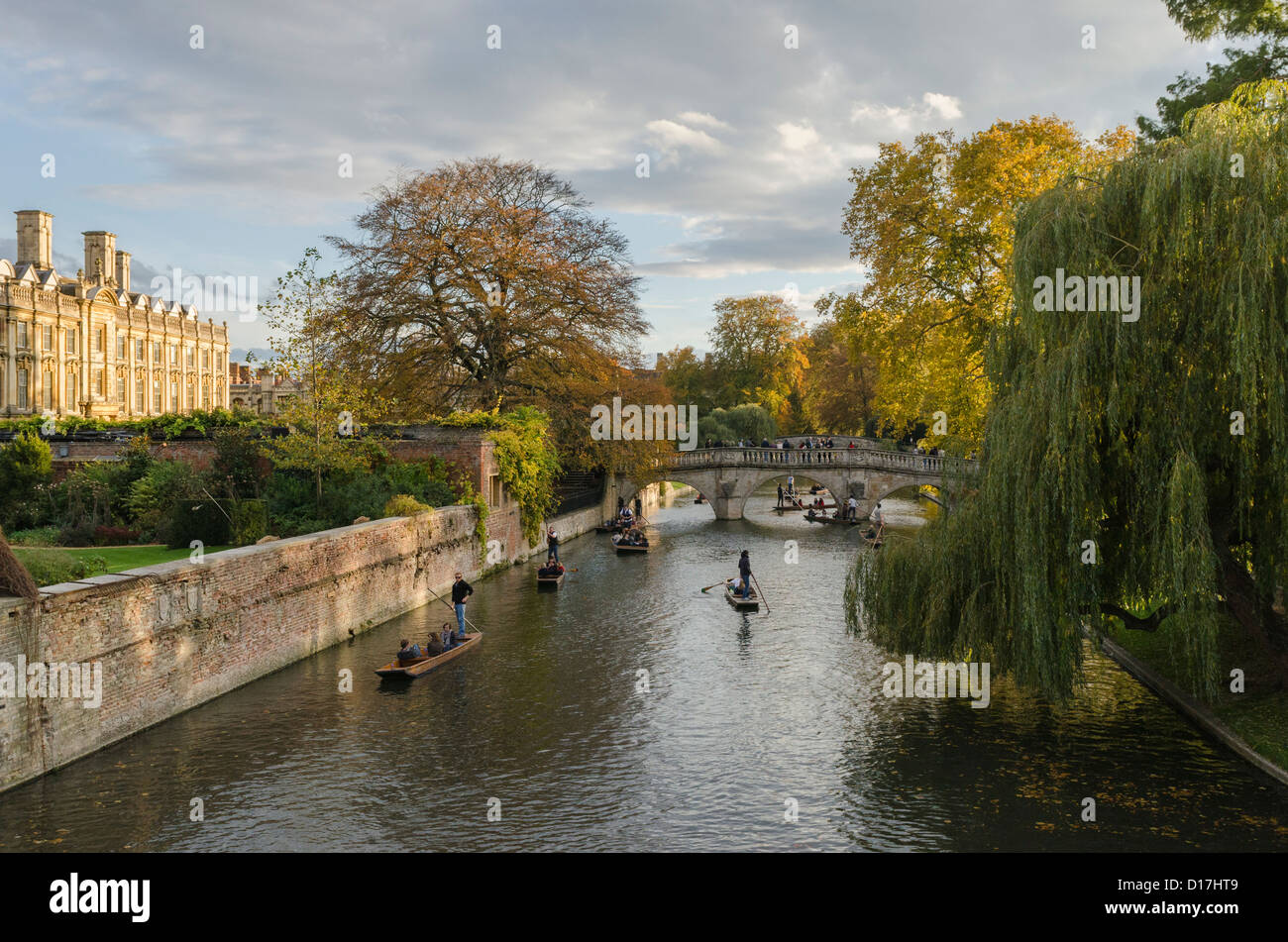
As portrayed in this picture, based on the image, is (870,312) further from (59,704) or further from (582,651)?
(59,704)

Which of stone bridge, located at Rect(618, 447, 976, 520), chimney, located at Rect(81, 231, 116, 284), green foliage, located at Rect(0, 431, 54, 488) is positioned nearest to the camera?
green foliage, located at Rect(0, 431, 54, 488)

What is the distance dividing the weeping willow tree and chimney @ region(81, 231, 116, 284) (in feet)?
252

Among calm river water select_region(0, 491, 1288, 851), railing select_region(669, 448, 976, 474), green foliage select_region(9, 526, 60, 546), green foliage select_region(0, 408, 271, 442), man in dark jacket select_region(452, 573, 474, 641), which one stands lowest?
calm river water select_region(0, 491, 1288, 851)

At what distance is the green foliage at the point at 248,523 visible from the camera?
21812 mm

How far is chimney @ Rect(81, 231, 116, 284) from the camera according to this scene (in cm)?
7394

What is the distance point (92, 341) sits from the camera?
6812 cm

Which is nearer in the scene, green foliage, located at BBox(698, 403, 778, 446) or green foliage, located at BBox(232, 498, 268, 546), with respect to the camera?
green foliage, located at BBox(232, 498, 268, 546)

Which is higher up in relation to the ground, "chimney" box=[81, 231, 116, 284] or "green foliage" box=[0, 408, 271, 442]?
"chimney" box=[81, 231, 116, 284]

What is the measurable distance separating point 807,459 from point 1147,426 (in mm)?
32871

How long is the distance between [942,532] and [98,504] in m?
20.9

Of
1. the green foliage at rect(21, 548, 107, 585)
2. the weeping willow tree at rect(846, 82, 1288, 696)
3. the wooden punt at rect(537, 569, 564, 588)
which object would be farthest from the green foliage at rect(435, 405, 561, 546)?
the weeping willow tree at rect(846, 82, 1288, 696)

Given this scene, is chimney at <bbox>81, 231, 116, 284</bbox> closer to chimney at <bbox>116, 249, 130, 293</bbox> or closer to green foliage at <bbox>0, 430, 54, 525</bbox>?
chimney at <bbox>116, 249, 130, 293</bbox>

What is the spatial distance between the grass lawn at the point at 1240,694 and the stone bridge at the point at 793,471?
23920mm

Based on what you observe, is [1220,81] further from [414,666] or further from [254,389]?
[254,389]
